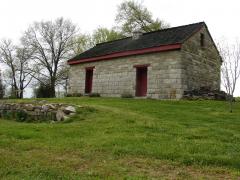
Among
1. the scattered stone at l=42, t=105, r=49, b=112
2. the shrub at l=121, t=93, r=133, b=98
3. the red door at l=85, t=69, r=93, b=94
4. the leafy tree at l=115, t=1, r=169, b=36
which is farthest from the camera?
the leafy tree at l=115, t=1, r=169, b=36

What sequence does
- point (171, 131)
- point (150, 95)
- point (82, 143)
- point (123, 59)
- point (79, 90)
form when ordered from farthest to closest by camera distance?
point (79, 90)
point (123, 59)
point (150, 95)
point (171, 131)
point (82, 143)

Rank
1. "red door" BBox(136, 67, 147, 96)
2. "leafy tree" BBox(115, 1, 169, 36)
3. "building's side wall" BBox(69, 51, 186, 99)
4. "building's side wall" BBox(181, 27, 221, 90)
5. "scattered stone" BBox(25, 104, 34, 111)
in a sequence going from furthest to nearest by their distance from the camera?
"leafy tree" BBox(115, 1, 169, 36) < "red door" BBox(136, 67, 147, 96) < "building's side wall" BBox(181, 27, 221, 90) < "building's side wall" BBox(69, 51, 186, 99) < "scattered stone" BBox(25, 104, 34, 111)

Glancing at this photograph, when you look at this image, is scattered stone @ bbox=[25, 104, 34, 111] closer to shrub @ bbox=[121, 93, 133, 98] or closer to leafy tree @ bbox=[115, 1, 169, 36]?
shrub @ bbox=[121, 93, 133, 98]

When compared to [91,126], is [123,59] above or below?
above

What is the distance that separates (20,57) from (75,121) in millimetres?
35513

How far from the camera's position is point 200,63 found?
21.1m

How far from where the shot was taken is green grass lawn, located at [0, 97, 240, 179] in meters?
5.48

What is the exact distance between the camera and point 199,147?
23.3 feet

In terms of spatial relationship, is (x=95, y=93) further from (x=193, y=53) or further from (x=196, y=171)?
(x=196, y=171)

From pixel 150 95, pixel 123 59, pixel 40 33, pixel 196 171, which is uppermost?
pixel 40 33

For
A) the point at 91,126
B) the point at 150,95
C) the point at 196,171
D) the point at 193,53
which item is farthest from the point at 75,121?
the point at 193,53

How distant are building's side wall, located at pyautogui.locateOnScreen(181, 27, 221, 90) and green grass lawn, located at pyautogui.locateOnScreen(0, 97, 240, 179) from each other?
8389mm

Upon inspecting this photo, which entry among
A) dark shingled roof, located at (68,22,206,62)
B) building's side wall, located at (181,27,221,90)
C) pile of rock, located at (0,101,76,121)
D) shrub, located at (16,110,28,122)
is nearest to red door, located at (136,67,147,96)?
dark shingled roof, located at (68,22,206,62)

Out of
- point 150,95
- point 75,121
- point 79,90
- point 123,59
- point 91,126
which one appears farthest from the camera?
point 79,90
